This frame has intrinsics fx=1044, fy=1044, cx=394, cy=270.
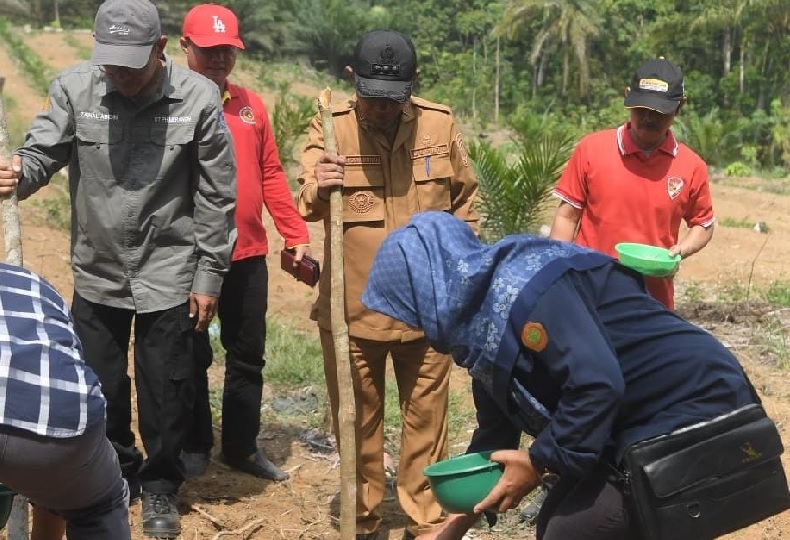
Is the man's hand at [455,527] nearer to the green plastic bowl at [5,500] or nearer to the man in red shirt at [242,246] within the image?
the green plastic bowl at [5,500]

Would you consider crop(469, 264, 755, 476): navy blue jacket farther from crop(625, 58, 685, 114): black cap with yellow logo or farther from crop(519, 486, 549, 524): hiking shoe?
crop(519, 486, 549, 524): hiking shoe

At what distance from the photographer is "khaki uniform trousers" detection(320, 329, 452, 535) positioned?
13.0 ft

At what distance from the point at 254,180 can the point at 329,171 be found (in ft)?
3.48

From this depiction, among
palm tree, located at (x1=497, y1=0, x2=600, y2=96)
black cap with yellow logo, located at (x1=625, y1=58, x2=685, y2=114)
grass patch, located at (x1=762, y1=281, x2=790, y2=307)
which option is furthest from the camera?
palm tree, located at (x1=497, y1=0, x2=600, y2=96)

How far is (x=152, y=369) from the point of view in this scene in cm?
387

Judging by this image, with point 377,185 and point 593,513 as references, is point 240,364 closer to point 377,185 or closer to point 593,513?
point 377,185

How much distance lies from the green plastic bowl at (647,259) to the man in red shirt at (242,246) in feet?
4.49

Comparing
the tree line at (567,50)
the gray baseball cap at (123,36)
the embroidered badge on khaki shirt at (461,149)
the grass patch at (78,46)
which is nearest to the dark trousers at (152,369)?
the gray baseball cap at (123,36)

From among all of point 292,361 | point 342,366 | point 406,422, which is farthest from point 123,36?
point 292,361

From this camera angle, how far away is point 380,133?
3840mm

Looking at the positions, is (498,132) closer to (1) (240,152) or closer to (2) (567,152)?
(2) (567,152)

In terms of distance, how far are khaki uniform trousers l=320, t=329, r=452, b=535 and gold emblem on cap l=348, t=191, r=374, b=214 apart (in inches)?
19.5

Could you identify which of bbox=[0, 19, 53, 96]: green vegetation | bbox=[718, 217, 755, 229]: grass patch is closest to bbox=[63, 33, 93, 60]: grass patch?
bbox=[0, 19, 53, 96]: green vegetation

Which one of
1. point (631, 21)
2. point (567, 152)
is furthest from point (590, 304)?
point (631, 21)
